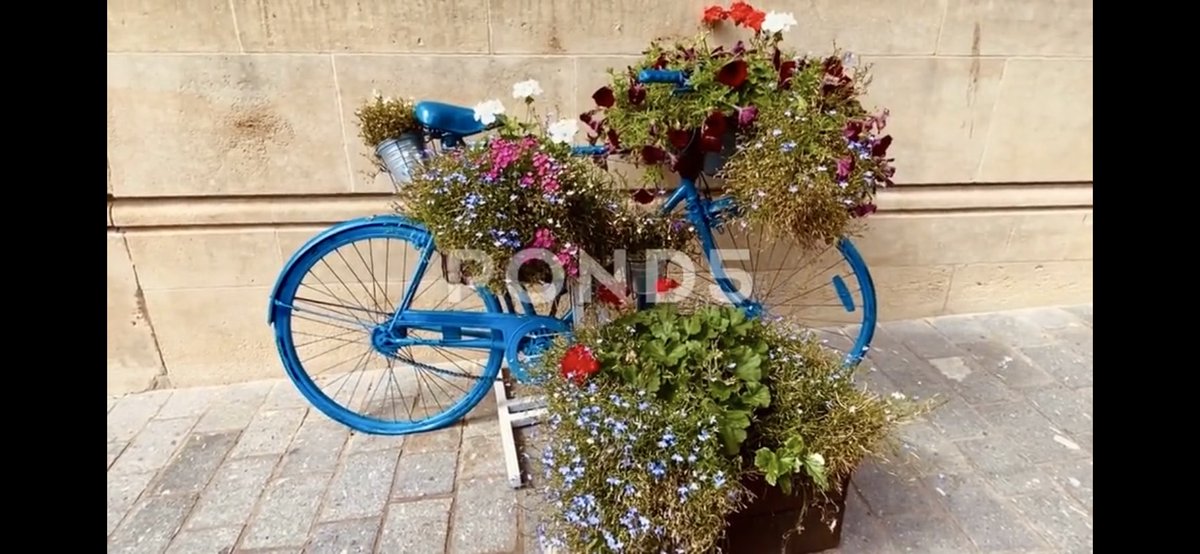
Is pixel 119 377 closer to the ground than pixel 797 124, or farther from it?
closer to the ground

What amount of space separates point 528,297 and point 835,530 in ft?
4.37

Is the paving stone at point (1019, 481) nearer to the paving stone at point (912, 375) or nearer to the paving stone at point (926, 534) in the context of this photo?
the paving stone at point (926, 534)

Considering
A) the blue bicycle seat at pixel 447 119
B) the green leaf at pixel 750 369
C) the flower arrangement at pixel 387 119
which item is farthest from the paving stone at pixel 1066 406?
the flower arrangement at pixel 387 119

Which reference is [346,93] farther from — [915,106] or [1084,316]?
[1084,316]

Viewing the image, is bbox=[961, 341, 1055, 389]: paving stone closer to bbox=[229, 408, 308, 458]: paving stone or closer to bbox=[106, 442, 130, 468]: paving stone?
bbox=[229, 408, 308, 458]: paving stone

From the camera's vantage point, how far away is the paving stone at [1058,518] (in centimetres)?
207

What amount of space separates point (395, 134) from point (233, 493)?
1.48 metres

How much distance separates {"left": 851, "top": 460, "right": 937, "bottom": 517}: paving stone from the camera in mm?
2209

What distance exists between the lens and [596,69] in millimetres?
2812

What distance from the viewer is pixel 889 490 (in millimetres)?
2283

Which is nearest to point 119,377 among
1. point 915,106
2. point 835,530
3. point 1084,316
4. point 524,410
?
point 524,410

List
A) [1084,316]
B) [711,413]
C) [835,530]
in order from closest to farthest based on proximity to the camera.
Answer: [711,413] < [835,530] < [1084,316]

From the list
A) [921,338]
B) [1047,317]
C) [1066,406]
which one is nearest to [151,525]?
[921,338]

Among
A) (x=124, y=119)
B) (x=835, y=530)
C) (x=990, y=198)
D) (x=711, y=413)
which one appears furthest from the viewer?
(x=990, y=198)
